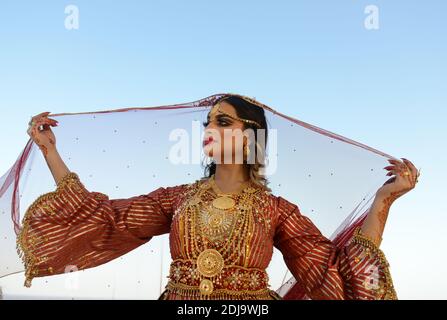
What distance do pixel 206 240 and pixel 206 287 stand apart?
304mm

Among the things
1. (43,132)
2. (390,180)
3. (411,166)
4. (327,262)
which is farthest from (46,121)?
(411,166)

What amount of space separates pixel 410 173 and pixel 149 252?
194cm

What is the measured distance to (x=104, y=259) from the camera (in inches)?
176

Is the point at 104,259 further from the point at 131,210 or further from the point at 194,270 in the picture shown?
the point at 194,270

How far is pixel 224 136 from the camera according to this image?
4352 millimetres

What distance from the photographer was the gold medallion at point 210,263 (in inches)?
155

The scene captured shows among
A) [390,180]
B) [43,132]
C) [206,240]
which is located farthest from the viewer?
[43,132]

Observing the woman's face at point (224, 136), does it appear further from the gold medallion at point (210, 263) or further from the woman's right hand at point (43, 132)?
the woman's right hand at point (43, 132)

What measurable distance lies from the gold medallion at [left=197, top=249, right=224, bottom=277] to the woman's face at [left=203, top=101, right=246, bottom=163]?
0.72 m

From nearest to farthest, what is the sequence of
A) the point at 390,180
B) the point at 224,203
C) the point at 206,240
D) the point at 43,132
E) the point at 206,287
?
the point at 206,287, the point at 206,240, the point at 224,203, the point at 390,180, the point at 43,132

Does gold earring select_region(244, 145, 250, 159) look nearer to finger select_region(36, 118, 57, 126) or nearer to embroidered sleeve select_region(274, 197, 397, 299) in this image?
embroidered sleeve select_region(274, 197, 397, 299)

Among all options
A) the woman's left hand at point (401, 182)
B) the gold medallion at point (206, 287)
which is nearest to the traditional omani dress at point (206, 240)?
the gold medallion at point (206, 287)

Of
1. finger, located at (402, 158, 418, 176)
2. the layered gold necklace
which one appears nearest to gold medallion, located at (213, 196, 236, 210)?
the layered gold necklace

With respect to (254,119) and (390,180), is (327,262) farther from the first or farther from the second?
(254,119)
